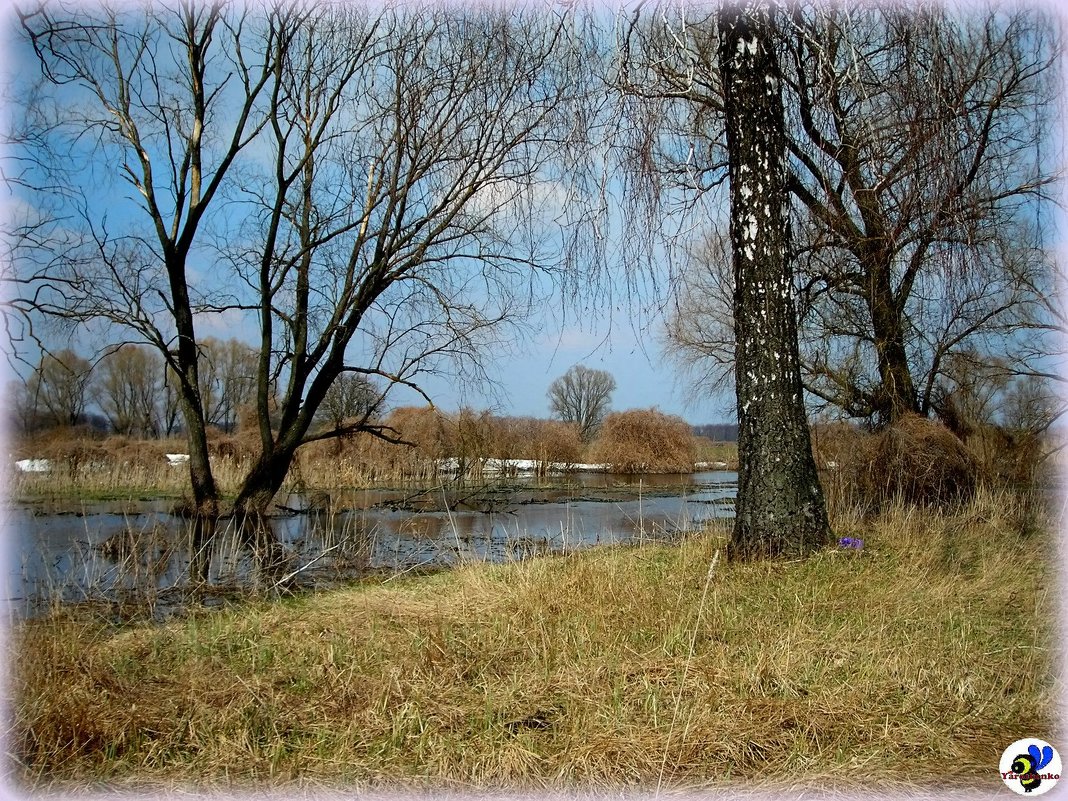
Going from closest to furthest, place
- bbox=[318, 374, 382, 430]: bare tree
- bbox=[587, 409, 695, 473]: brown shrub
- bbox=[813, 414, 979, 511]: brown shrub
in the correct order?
bbox=[813, 414, 979, 511]: brown shrub, bbox=[318, 374, 382, 430]: bare tree, bbox=[587, 409, 695, 473]: brown shrub

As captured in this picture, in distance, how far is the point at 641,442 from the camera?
73.3ft

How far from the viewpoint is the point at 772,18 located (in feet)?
18.6

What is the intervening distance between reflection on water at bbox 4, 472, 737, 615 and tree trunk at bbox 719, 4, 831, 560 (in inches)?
52.3

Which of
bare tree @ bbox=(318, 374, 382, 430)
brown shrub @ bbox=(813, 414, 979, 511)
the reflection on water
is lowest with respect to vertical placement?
the reflection on water

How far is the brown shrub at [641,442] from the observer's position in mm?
21766

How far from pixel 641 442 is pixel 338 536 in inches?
549

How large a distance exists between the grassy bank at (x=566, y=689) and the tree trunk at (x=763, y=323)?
0.71 m

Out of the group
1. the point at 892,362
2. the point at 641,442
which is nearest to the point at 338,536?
the point at 892,362

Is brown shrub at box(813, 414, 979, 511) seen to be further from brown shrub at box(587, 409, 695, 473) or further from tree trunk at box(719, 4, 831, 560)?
brown shrub at box(587, 409, 695, 473)

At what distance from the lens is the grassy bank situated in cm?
264

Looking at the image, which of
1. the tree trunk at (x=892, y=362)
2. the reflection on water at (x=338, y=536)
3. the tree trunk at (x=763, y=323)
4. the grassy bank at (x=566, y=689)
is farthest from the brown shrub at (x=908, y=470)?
the grassy bank at (x=566, y=689)

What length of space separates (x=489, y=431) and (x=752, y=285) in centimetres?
1203

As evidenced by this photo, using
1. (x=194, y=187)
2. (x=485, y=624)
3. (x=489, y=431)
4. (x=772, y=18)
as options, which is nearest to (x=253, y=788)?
(x=485, y=624)

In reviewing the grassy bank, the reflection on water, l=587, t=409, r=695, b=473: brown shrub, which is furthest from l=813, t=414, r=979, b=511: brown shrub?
l=587, t=409, r=695, b=473: brown shrub
